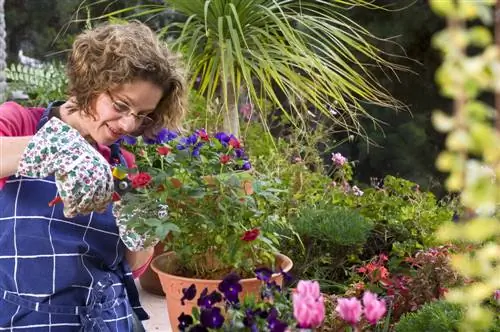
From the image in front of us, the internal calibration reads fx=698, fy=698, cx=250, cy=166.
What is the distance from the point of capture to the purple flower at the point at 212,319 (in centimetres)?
110

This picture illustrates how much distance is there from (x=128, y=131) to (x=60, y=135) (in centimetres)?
19

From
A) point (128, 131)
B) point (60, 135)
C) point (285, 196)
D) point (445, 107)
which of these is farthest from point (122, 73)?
point (445, 107)

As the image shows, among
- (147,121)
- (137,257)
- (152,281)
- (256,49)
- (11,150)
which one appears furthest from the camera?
(152,281)

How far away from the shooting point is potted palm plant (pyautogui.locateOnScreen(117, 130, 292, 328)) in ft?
5.06

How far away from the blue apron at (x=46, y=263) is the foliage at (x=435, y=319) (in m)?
0.69

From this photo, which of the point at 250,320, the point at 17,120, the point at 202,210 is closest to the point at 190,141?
the point at 202,210

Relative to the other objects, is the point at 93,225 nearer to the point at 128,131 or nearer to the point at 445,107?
the point at 128,131

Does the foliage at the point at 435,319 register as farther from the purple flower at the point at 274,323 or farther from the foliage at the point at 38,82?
the foliage at the point at 38,82

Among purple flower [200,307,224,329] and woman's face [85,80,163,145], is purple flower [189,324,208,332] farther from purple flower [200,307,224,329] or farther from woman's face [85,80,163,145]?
woman's face [85,80,163,145]

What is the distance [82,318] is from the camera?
61.0 inches

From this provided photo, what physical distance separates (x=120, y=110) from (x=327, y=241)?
4.40 ft

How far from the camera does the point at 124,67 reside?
1475mm

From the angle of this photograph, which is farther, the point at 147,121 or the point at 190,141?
the point at 190,141

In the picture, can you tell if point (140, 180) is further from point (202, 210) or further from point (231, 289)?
point (231, 289)
